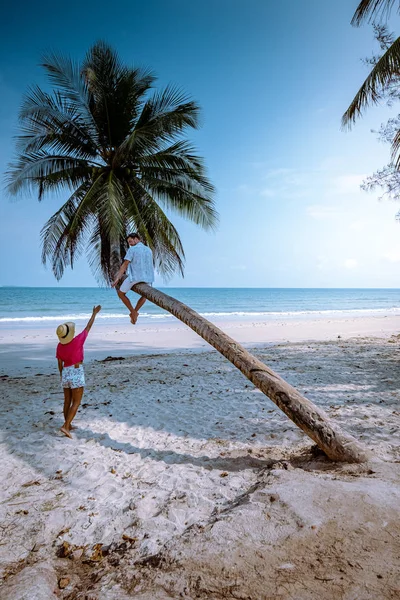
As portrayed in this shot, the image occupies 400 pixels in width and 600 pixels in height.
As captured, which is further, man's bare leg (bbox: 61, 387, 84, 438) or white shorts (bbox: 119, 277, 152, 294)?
white shorts (bbox: 119, 277, 152, 294)

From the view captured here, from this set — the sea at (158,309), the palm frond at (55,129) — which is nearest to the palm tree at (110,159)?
the palm frond at (55,129)

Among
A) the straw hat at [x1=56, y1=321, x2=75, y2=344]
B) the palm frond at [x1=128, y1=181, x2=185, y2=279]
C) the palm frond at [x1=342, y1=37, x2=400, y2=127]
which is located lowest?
the straw hat at [x1=56, y1=321, x2=75, y2=344]

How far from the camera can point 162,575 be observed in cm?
232

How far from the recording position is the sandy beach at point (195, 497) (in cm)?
225

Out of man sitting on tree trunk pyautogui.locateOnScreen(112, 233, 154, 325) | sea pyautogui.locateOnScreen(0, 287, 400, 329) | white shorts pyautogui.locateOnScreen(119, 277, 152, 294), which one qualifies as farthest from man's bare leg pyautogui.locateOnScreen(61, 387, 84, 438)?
sea pyautogui.locateOnScreen(0, 287, 400, 329)

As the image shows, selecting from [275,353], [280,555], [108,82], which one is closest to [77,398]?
[280,555]

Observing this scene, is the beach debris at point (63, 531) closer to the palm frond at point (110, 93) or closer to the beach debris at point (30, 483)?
A: the beach debris at point (30, 483)

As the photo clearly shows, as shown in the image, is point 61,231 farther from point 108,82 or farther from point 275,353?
point 275,353

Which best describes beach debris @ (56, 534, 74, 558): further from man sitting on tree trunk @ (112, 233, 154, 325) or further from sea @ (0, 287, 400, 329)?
sea @ (0, 287, 400, 329)

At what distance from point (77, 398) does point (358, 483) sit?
12.2 ft

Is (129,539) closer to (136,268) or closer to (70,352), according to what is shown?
(70,352)

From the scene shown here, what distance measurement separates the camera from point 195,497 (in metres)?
3.41

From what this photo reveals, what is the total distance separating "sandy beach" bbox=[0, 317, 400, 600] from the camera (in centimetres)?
225

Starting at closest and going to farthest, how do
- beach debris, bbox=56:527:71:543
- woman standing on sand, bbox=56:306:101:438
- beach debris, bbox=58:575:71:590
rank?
beach debris, bbox=58:575:71:590 → beach debris, bbox=56:527:71:543 → woman standing on sand, bbox=56:306:101:438
